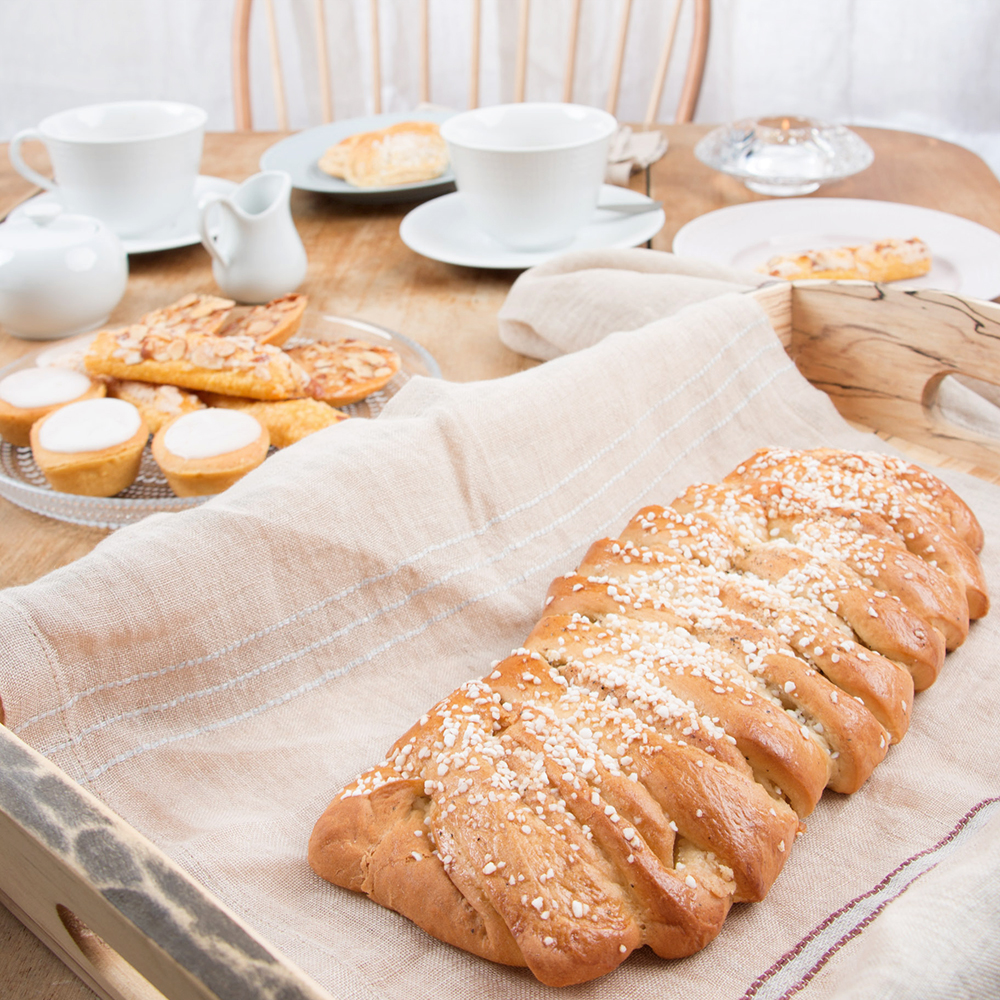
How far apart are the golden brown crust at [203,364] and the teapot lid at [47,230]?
259 millimetres

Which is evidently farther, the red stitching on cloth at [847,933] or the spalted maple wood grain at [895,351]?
the spalted maple wood grain at [895,351]

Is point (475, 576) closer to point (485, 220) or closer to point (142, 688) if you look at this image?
point (142, 688)

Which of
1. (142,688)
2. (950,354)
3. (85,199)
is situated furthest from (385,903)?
(85,199)

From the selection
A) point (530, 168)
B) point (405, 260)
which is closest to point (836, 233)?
point (530, 168)

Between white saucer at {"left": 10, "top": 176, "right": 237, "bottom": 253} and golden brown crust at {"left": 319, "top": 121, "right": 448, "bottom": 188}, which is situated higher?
golden brown crust at {"left": 319, "top": 121, "right": 448, "bottom": 188}

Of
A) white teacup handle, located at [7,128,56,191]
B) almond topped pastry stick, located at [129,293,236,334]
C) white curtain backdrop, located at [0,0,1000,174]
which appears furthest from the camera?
white curtain backdrop, located at [0,0,1000,174]

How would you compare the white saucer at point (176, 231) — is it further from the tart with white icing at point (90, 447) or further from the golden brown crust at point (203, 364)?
the tart with white icing at point (90, 447)

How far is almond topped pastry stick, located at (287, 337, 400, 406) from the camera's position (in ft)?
3.77

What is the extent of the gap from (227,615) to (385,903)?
0.89 ft

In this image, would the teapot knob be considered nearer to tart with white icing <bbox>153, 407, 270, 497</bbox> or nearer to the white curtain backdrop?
tart with white icing <bbox>153, 407, 270, 497</bbox>

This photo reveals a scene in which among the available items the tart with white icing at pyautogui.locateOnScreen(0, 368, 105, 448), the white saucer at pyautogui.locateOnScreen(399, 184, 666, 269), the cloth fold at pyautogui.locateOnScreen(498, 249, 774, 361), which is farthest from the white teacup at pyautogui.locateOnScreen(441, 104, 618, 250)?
the tart with white icing at pyautogui.locateOnScreen(0, 368, 105, 448)

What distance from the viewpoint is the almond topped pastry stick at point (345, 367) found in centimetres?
115

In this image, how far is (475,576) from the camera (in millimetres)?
913

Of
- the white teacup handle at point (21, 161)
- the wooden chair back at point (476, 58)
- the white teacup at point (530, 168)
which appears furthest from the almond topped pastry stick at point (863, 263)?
the white teacup handle at point (21, 161)
